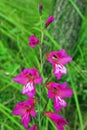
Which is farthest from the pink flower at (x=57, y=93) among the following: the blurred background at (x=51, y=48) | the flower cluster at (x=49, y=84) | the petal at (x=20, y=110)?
the blurred background at (x=51, y=48)

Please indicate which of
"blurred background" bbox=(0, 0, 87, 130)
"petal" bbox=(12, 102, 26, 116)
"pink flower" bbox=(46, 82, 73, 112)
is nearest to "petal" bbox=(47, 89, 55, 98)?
"pink flower" bbox=(46, 82, 73, 112)

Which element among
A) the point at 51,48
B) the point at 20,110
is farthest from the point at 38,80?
the point at 51,48

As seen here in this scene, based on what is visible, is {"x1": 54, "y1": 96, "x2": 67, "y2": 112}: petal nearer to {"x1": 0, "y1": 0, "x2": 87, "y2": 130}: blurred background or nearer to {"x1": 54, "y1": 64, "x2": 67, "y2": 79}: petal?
{"x1": 54, "y1": 64, "x2": 67, "y2": 79}: petal

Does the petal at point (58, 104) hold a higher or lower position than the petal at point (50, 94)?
lower

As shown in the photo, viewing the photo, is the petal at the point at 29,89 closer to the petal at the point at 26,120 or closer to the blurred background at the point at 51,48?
the petal at the point at 26,120

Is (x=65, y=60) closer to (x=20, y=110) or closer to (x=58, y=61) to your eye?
(x=58, y=61)

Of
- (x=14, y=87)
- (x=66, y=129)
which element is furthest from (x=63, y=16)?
(x=66, y=129)

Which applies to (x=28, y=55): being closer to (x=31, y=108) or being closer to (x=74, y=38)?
(x=74, y=38)
